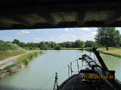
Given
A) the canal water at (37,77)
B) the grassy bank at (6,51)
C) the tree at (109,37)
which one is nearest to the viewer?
the canal water at (37,77)

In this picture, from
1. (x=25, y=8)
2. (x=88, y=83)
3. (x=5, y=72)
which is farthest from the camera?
(x=5, y=72)

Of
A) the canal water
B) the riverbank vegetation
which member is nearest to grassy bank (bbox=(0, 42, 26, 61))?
the riverbank vegetation

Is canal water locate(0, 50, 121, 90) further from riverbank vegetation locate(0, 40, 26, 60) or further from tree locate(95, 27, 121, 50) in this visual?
tree locate(95, 27, 121, 50)

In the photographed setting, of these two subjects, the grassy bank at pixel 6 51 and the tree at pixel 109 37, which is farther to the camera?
the tree at pixel 109 37

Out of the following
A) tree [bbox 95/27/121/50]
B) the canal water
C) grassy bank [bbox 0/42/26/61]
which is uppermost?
tree [bbox 95/27/121/50]

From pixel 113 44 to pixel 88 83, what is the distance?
1352 inches

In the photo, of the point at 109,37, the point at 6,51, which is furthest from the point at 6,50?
the point at 109,37

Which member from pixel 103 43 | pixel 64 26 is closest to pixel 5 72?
pixel 64 26

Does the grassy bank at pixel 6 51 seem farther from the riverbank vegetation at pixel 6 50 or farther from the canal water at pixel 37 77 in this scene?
the canal water at pixel 37 77

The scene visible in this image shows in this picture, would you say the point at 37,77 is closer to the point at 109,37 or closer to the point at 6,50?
the point at 6,50

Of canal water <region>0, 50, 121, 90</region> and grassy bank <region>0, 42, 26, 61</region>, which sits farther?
grassy bank <region>0, 42, 26, 61</region>

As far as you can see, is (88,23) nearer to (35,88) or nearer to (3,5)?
(3,5)

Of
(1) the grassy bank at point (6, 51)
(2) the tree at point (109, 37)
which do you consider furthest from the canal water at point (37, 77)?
(2) the tree at point (109, 37)

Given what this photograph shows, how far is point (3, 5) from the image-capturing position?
224 centimetres
